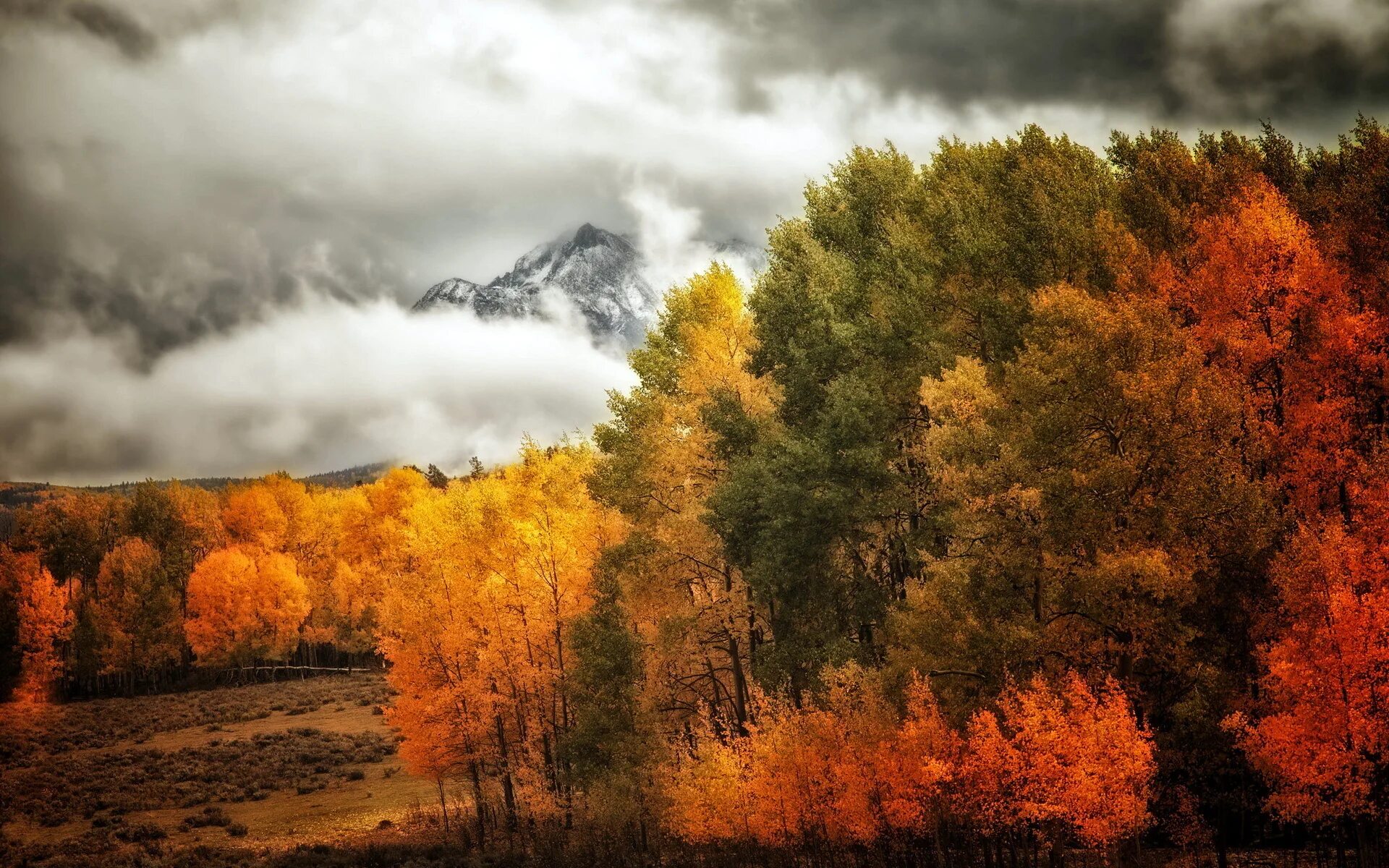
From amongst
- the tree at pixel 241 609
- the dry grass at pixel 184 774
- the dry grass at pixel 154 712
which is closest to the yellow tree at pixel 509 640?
the dry grass at pixel 184 774

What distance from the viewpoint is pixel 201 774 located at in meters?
50.8

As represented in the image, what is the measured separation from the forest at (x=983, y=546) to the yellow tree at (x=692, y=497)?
14cm

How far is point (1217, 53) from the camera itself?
5350cm

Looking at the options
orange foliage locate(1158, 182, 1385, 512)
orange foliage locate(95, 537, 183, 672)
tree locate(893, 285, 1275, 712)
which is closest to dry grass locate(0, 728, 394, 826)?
orange foliage locate(95, 537, 183, 672)

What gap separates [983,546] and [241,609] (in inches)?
3064

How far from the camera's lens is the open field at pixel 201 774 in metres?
39.7

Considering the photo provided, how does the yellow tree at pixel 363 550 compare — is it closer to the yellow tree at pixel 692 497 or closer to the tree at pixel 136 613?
the tree at pixel 136 613

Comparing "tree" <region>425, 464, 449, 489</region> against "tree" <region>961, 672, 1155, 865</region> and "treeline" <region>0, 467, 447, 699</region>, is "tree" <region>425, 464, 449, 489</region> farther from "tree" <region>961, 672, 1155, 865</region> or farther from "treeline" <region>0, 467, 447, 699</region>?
"tree" <region>961, 672, 1155, 865</region>

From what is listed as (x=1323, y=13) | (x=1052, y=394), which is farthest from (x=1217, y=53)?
(x=1052, y=394)

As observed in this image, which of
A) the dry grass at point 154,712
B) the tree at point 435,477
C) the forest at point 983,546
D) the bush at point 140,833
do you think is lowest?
the bush at point 140,833

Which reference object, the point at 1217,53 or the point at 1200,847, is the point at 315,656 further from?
the point at 1217,53

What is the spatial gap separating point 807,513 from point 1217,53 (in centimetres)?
5045

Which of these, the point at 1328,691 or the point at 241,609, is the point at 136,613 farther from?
the point at 1328,691

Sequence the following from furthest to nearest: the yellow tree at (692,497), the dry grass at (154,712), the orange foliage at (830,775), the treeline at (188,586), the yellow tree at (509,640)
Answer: the treeline at (188,586)
the dry grass at (154,712)
the yellow tree at (509,640)
the yellow tree at (692,497)
the orange foliage at (830,775)
